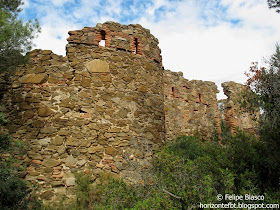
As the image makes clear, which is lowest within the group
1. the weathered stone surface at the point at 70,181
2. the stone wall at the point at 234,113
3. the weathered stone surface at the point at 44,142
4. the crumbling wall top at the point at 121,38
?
the weathered stone surface at the point at 70,181

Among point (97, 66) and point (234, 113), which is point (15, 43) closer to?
point (97, 66)

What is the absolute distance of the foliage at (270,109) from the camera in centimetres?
455

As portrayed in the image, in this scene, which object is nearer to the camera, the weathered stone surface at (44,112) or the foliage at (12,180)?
the foliage at (12,180)

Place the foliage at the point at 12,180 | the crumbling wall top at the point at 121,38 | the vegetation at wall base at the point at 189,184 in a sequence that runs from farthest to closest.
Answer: the crumbling wall top at the point at 121,38 → the foliage at the point at 12,180 → the vegetation at wall base at the point at 189,184

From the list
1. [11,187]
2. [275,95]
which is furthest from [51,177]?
[275,95]

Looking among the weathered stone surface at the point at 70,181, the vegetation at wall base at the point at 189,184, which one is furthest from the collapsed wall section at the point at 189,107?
the weathered stone surface at the point at 70,181

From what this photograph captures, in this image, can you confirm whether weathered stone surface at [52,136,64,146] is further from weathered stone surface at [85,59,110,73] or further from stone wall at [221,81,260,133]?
stone wall at [221,81,260,133]

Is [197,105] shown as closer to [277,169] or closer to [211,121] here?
[211,121]

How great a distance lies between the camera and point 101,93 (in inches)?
247

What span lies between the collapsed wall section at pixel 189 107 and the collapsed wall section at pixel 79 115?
2.89 meters

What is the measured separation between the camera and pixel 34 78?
19.9 feet

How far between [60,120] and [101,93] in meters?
1.30

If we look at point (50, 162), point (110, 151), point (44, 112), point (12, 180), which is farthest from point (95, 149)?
point (12, 180)

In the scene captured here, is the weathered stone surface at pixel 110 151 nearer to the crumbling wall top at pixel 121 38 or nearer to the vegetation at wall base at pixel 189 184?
Answer: the vegetation at wall base at pixel 189 184
